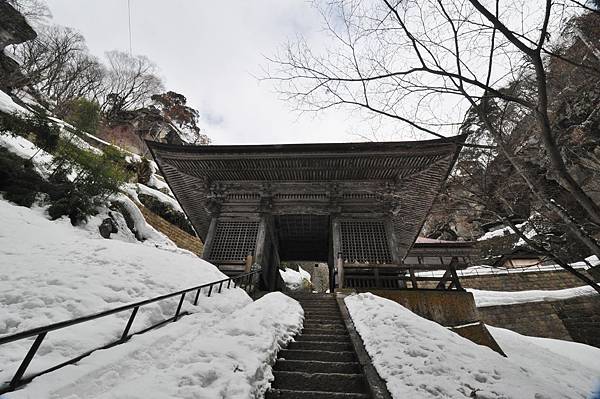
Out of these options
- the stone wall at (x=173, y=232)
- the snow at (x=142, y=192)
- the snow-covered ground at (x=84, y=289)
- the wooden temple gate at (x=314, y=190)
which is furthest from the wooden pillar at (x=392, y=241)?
the snow at (x=142, y=192)

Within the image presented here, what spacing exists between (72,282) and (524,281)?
21844 mm

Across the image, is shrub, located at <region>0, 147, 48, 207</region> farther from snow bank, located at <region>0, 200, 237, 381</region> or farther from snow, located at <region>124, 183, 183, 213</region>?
snow, located at <region>124, 183, 183, 213</region>

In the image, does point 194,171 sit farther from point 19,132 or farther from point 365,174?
point 19,132

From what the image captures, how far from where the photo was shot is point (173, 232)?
17531 millimetres

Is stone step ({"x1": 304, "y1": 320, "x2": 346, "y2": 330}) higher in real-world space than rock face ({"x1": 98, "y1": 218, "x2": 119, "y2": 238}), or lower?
lower

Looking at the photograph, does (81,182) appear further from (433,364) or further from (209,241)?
(433,364)

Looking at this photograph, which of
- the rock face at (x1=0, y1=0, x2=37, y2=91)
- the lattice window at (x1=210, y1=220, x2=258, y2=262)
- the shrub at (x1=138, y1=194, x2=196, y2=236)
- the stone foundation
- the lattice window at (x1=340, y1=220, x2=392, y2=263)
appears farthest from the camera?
the rock face at (x1=0, y1=0, x2=37, y2=91)

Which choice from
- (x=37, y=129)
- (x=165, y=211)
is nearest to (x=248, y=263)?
(x=37, y=129)

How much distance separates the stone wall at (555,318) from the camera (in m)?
12.0

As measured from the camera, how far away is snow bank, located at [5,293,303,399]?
2.19 meters

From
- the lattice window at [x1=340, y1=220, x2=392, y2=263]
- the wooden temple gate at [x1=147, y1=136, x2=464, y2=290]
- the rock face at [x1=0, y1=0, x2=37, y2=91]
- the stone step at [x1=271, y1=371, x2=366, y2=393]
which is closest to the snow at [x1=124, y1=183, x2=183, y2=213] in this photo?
the wooden temple gate at [x1=147, y1=136, x2=464, y2=290]

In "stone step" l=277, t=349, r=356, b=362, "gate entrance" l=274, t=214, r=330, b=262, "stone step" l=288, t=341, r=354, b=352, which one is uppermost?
"gate entrance" l=274, t=214, r=330, b=262

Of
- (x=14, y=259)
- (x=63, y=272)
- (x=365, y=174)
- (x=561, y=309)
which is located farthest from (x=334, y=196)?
(x=561, y=309)

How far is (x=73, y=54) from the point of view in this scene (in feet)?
92.7
